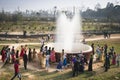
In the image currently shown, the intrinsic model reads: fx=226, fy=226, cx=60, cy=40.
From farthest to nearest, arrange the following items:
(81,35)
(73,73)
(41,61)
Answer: (81,35), (41,61), (73,73)

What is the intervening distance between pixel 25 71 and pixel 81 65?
4.69 meters

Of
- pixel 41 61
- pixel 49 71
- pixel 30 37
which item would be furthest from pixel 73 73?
pixel 30 37

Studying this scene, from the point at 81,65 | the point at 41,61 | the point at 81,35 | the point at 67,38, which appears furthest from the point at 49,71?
the point at 81,35

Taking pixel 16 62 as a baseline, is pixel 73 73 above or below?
below

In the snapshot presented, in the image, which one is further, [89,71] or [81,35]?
[81,35]

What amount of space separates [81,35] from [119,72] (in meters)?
32.3

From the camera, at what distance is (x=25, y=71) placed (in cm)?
1881

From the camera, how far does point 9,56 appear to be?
2077cm

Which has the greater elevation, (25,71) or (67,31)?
(67,31)

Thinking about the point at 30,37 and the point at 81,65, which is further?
the point at 30,37

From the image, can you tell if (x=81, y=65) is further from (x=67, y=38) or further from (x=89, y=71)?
(x=67, y=38)

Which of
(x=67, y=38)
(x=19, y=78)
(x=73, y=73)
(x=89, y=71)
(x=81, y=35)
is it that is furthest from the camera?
(x=81, y=35)

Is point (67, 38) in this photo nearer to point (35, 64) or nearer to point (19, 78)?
point (35, 64)

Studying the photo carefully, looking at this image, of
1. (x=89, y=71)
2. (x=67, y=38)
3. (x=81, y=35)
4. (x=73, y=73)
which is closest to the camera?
(x=73, y=73)
